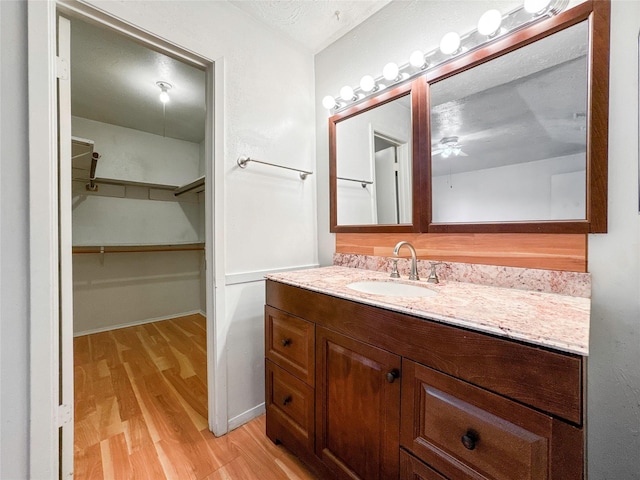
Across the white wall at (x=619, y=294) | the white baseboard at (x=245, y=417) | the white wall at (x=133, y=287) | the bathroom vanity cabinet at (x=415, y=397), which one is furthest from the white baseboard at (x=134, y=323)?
the white wall at (x=619, y=294)

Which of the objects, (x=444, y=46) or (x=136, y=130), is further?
(x=136, y=130)

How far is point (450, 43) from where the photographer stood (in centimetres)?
116

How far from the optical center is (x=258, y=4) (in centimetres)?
146


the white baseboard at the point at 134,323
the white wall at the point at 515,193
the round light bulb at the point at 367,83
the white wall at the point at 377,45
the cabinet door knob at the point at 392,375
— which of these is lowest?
the white baseboard at the point at 134,323

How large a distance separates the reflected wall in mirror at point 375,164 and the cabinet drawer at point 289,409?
94 centimetres

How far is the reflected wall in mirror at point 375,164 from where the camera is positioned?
1.41 metres

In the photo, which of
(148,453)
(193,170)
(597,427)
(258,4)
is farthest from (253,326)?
(193,170)

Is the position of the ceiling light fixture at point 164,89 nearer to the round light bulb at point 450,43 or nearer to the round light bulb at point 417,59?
the round light bulb at point 417,59

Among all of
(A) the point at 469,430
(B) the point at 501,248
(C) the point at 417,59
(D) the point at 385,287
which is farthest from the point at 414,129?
(A) the point at 469,430

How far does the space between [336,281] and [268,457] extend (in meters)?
0.94

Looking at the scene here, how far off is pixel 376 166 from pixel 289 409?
4.57 ft

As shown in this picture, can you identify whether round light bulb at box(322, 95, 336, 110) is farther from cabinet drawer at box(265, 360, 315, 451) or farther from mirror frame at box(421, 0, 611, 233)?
cabinet drawer at box(265, 360, 315, 451)

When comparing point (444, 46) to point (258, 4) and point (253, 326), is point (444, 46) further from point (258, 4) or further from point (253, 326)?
A: point (253, 326)

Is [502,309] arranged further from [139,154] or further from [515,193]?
[139,154]
